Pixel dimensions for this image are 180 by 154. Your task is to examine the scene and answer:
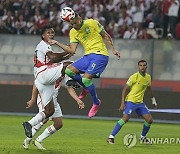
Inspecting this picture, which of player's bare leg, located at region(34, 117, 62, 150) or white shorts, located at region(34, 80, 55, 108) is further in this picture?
player's bare leg, located at region(34, 117, 62, 150)

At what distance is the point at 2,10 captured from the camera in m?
31.7

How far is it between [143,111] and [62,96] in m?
9.17

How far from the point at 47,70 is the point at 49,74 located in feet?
0.44

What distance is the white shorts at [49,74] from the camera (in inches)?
664

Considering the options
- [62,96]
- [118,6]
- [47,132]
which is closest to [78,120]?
[62,96]

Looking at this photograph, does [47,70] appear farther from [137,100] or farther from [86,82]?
[137,100]

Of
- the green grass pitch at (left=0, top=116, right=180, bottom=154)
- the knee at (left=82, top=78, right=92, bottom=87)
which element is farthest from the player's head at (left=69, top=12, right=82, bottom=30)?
the green grass pitch at (left=0, top=116, right=180, bottom=154)

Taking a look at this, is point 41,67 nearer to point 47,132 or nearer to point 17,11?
point 47,132

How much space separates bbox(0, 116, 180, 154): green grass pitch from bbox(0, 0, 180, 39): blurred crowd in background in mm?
3814

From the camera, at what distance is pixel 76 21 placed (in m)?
17.1

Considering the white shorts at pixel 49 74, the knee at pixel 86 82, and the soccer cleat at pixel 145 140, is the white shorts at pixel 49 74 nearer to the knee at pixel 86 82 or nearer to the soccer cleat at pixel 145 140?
the knee at pixel 86 82

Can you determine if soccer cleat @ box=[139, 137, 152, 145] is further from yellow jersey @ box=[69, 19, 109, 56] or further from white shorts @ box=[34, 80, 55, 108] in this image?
white shorts @ box=[34, 80, 55, 108]

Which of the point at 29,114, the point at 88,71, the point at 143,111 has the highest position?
the point at 88,71

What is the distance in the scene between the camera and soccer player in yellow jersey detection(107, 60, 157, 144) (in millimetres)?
20094
